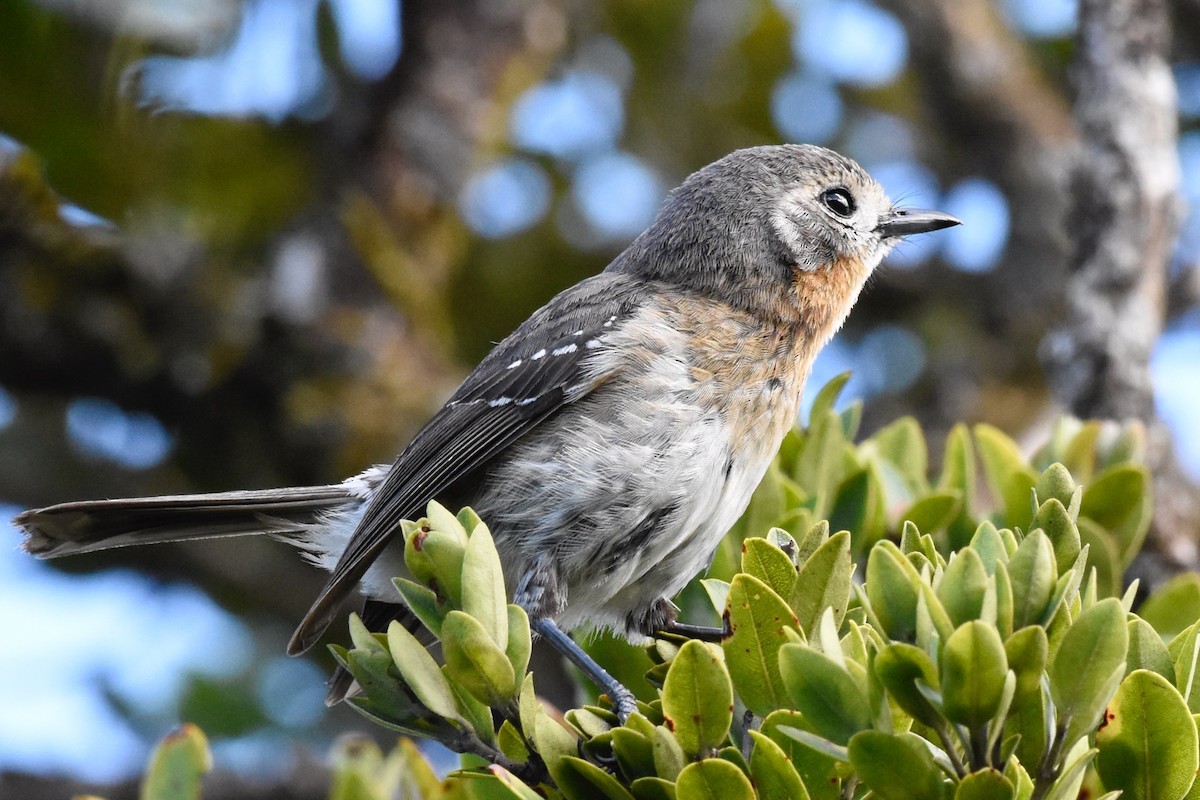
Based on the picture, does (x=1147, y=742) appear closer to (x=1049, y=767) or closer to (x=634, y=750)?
(x=1049, y=767)

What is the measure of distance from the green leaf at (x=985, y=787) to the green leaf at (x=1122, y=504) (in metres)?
1.74

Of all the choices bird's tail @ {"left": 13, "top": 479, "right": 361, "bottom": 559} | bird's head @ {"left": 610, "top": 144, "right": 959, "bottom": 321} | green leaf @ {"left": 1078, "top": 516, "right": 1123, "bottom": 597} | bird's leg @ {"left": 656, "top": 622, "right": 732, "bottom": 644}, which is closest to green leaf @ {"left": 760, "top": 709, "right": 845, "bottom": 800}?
green leaf @ {"left": 1078, "top": 516, "right": 1123, "bottom": 597}

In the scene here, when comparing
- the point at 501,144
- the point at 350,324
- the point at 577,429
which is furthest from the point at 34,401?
the point at 577,429

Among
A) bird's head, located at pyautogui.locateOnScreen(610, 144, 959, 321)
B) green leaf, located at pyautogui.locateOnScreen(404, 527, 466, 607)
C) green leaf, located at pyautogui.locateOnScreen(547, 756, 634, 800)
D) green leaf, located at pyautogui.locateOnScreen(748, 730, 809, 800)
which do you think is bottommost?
green leaf, located at pyautogui.locateOnScreen(547, 756, 634, 800)

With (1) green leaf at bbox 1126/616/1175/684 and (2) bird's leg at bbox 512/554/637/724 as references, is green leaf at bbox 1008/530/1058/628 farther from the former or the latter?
(2) bird's leg at bbox 512/554/637/724

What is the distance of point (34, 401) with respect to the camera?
19.1ft

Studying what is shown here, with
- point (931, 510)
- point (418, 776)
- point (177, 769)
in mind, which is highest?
point (931, 510)

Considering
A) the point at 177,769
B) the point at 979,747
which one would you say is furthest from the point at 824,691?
the point at 177,769

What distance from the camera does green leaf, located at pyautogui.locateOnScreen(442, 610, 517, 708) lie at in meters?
2.24

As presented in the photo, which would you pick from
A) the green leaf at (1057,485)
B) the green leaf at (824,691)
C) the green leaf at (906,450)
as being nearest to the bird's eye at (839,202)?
the green leaf at (906,450)

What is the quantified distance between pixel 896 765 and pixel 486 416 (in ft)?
7.68

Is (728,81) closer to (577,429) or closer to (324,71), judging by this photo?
(324,71)

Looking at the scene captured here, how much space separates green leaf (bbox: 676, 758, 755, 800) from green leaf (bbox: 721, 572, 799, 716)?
27cm

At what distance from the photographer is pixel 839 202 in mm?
4793
